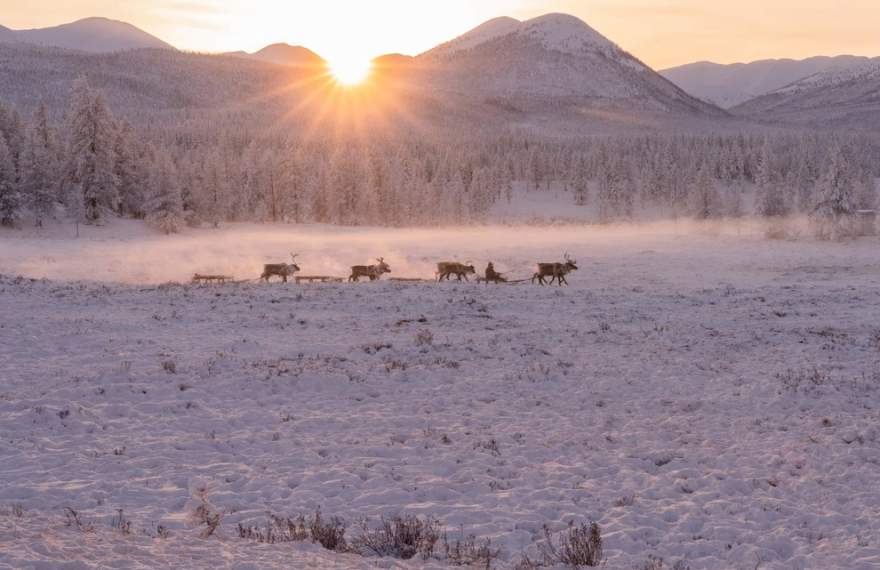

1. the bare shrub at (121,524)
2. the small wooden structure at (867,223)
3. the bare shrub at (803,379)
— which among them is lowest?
the bare shrub at (121,524)

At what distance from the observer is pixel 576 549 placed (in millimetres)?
7879

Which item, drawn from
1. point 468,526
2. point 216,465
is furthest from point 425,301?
point 468,526

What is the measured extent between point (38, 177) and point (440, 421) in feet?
202

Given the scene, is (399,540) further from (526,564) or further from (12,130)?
(12,130)

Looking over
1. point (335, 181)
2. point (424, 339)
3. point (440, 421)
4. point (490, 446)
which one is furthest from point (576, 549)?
point (335, 181)

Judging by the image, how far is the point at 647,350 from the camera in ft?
62.2

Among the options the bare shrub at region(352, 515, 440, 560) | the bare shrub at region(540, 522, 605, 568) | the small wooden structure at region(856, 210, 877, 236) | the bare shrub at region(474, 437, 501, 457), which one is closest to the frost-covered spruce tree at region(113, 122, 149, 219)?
the bare shrub at region(474, 437, 501, 457)

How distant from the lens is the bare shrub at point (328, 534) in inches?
309

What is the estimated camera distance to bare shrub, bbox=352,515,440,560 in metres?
7.79

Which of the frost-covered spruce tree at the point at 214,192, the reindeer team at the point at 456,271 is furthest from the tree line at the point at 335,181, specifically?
the reindeer team at the point at 456,271

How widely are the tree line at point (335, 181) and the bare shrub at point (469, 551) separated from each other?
62390 mm

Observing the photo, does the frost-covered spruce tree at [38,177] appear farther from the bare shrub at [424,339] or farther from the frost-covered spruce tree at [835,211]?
the frost-covered spruce tree at [835,211]

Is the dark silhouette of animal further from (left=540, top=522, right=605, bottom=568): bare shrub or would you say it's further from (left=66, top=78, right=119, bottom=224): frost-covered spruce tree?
(left=66, top=78, right=119, bottom=224): frost-covered spruce tree

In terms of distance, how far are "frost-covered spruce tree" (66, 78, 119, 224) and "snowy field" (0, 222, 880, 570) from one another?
127 ft
